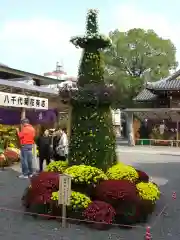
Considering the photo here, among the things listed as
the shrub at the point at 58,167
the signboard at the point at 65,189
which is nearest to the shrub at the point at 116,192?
the signboard at the point at 65,189

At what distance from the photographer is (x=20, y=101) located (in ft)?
50.8

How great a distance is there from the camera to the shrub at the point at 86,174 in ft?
21.1

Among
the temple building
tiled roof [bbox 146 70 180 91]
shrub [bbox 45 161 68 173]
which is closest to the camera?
shrub [bbox 45 161 68 173]

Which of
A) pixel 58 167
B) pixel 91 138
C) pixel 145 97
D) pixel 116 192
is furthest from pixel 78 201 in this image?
pixel 145 97

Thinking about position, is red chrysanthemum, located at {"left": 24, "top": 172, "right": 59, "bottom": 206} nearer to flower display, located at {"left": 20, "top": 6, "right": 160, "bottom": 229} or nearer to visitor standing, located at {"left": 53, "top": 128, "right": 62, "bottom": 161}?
flower display, located at {"left": 20, "top": 6, "right": 160, "bottom": 229}

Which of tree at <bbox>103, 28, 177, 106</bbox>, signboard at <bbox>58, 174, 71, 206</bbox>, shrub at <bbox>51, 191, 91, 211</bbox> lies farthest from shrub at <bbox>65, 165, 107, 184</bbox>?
tree at <bbox>103, 28, 177, 106</bbox>

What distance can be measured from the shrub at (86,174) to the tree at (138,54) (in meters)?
37.0

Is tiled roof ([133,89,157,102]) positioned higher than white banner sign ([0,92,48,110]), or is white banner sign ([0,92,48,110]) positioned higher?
tiled roof ([133,89,157,102])

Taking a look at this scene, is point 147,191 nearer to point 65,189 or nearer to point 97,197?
point 97,197

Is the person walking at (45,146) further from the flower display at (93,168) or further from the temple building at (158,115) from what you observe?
the temple building at (158,115)

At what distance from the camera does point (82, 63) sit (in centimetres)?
738

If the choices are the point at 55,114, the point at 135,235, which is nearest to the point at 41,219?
the point at 135,235

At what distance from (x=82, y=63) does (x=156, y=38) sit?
3881 cm

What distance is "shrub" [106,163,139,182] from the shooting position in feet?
22.9
